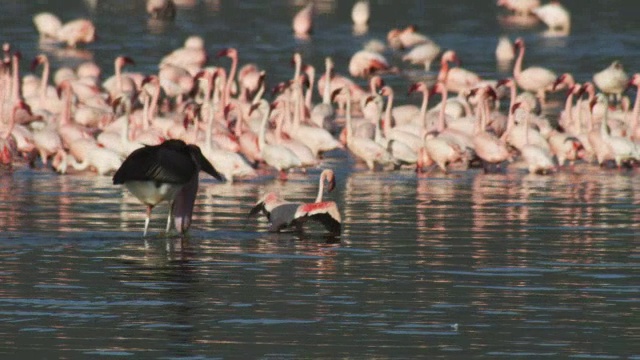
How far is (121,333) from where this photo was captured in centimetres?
997

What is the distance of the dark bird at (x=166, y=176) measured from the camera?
1392 centimetres

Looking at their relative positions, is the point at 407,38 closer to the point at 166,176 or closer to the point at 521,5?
the point at 521,5

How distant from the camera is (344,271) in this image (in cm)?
1252

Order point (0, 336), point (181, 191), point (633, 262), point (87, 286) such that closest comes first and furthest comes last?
point (0, 336), point (87, 286), point (633, 262), point (181, 191)

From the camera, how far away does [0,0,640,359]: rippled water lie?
9852mm

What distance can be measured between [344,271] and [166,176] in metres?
2.11

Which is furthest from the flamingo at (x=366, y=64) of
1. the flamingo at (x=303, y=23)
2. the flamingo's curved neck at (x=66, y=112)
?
the flamingo's curved neck at (x=66, y=112)

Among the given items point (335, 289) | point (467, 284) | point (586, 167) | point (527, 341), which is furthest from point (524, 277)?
point (586, 167)

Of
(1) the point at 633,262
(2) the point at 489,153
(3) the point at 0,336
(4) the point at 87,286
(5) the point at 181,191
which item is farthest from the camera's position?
(2) the point at 489,153

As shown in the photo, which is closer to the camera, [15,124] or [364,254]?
[364,254]

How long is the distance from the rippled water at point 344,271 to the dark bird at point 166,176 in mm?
281

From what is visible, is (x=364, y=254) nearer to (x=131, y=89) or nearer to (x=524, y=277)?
(x=524, y=277)

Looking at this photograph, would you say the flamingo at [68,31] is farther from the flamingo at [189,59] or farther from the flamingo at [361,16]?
the flamingo at [361,16]

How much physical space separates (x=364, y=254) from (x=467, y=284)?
1697mm
